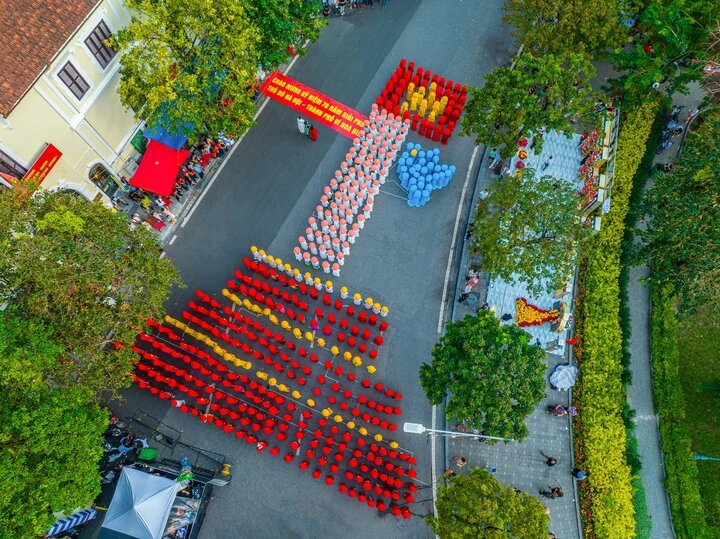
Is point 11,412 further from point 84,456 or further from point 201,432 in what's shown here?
point 201,432

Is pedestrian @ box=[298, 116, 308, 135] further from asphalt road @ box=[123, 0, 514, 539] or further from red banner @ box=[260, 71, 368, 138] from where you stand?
red banner @ box=[260, 71, 368, 138]

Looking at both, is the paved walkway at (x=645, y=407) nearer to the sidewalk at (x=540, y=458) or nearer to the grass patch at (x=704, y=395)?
the grass patch at (x=704, y=395)

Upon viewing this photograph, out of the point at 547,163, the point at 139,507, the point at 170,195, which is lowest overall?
the point at 139,507

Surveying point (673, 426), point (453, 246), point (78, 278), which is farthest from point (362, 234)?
point (673, 426)

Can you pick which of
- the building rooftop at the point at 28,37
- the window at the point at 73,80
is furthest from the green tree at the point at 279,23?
the window at the point at 73,80

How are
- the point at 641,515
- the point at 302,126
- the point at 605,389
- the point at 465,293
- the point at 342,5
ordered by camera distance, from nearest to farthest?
the point at 641,515, the point at 605,389, the point at 465,293, the point at 302,126, the point at 342,5

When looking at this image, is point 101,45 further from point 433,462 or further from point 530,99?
point 433,462

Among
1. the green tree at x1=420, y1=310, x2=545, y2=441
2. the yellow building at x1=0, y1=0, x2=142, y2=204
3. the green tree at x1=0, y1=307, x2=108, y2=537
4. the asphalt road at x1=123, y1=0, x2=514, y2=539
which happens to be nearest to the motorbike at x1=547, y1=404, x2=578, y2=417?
the green tree at x1=420, y1=310, x2=545, y2=441
